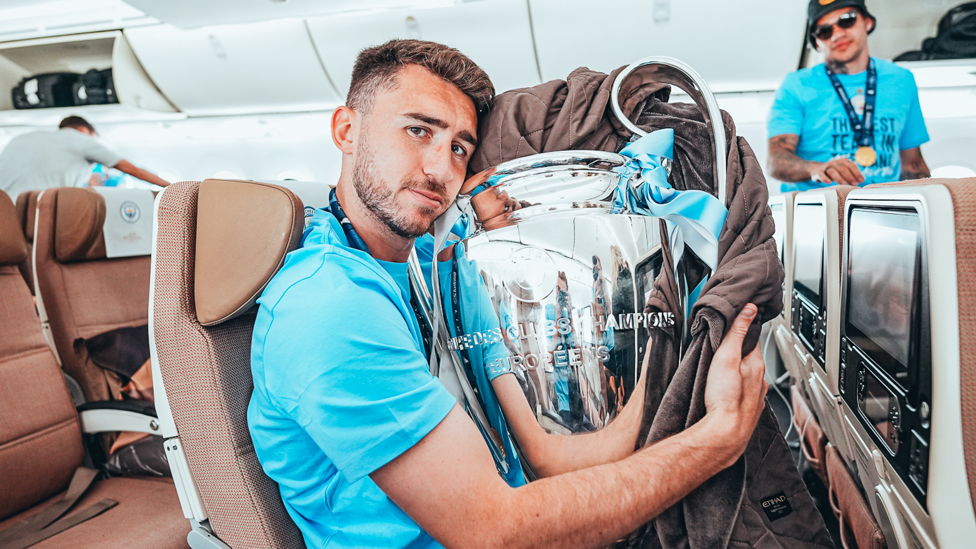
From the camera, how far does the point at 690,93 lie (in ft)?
2.69

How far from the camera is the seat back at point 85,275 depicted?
6.25 feet

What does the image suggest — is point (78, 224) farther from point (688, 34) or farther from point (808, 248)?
point (688, 34)

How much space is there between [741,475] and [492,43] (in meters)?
4.23

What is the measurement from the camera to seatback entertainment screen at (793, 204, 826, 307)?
1.17 m

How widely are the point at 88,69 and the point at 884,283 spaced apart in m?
7.17

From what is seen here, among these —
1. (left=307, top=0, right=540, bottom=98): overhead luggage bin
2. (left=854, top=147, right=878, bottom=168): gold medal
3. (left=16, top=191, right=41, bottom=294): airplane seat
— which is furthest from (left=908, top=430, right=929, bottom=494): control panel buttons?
(left=307, top=0, right=540, bottom=98): overhead luggage bin

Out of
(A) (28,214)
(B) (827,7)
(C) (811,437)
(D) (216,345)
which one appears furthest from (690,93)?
(A) (28,214)

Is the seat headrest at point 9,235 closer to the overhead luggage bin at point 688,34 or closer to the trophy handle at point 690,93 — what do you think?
the trophy handle at point 690,93

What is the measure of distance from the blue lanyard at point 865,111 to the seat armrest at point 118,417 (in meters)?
2.89

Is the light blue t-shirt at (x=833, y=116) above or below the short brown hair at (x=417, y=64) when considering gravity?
below

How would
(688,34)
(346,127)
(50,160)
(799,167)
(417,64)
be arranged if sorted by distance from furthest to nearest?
(688,34), (50,160), (799,167), (346,127), (417,64)

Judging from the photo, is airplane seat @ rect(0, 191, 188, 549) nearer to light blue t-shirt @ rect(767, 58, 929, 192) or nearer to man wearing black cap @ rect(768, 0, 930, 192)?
man wearing black cap @ rect(768, 0, 930, 192)

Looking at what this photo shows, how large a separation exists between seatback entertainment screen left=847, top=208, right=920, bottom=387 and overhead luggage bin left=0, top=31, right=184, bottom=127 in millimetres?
6478

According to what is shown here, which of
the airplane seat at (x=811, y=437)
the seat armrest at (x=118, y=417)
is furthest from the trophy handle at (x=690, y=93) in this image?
the seat armrest at (x=118, y=417)
